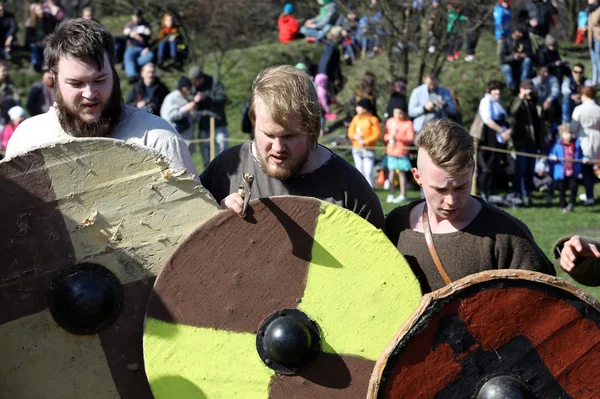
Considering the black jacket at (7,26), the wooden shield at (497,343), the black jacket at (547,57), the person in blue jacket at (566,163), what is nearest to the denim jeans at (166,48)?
the black jacket at (7,26)

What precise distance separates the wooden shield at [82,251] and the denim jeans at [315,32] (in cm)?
1507

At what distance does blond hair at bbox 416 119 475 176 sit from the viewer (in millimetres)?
3418

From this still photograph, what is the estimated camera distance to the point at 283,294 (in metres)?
3.40

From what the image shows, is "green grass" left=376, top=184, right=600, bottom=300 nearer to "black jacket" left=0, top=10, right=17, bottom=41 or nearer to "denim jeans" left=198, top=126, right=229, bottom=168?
"denim jeans" left=198, top=126, right=229, bottom=168

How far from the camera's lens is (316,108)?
3.55 m

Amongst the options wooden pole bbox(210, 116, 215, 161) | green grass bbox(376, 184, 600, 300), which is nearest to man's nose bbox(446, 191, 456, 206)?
green grass bbox(376, 184, 600, 300)

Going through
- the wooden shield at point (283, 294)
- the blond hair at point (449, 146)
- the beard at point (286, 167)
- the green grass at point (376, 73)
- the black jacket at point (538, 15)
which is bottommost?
the green grass at point (376, 73)

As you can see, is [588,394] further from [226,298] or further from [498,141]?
[498,141]

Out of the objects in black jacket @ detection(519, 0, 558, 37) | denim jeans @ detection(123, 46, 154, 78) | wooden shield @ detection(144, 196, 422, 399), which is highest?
wooden shield @ detection(144, 196, 422, 399)

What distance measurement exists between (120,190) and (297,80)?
0.71m

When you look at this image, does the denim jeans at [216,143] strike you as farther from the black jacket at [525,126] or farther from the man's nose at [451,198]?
the man's nose at [451,198]

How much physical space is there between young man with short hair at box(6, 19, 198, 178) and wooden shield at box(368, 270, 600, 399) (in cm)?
104

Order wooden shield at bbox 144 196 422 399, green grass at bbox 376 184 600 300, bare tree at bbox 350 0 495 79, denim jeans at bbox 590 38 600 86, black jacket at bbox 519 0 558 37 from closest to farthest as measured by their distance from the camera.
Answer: wooden shield at bbox 144 196 422 399, green grass at bbox 376 184 600 300, bare tree at bbox 350 0 495 79, denim jeans at bbox 590 38 600 86, black jacket at bbox 519 0 558 37

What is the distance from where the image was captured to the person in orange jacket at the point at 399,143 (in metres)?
12.1
